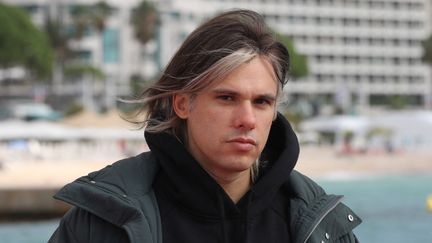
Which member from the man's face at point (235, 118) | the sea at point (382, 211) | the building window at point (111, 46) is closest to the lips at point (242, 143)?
the man's face at point (235, 118)

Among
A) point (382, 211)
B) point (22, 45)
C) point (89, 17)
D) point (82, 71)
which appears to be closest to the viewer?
point (382, 211)

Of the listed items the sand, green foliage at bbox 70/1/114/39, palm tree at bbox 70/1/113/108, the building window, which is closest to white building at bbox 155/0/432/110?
the building window

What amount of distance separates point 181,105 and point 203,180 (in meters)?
0.21

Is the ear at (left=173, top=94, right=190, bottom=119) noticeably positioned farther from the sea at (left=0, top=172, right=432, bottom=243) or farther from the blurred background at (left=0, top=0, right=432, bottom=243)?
the sea at (left=0, top=172, right=432, bottom=243)

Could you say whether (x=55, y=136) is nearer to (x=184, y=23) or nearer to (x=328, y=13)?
(x=184, y=23)

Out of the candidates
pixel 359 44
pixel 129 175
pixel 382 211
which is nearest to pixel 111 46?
pixel 359 44

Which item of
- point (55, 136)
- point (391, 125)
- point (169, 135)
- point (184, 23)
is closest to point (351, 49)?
point (184, 23)

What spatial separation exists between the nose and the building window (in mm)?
121203

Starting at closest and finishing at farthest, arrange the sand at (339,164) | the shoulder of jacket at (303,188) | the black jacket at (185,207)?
Result: the black jacket at (185,207)
the shoulder of jacket at (303,188)
the sand at (339,164)

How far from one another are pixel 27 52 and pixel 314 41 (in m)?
56.1

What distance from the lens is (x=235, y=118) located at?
2779 mm

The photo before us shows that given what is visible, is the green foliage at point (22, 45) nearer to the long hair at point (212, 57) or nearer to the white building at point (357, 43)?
the white building at point (357, 43)

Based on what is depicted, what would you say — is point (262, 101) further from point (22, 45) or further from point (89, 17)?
point (89, 17)

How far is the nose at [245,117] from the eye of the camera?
276cm
